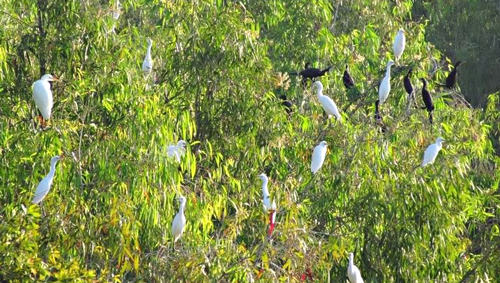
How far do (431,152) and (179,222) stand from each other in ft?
5.74

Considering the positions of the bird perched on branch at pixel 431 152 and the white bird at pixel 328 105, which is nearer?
the bird perched on branch at pixel 431 152

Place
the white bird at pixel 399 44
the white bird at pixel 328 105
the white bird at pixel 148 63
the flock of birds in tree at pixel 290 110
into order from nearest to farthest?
the flock of birds in tree at pixel 290 110 → the white bird at pixel 148 63 → the white bird at pixel 328 105 → the white bird at pixel 399 44

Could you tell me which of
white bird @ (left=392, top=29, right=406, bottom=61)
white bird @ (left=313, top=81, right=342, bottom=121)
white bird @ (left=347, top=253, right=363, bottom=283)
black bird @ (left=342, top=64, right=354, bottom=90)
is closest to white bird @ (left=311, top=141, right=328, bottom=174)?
white bird @ (left=313, top=81, right=342, bottom=121)

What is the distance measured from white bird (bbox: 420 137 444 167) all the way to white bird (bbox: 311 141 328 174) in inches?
24.3

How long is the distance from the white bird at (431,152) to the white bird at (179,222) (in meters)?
1.64

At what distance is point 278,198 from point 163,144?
76 centimetres

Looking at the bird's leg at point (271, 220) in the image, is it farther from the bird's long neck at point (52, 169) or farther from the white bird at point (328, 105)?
the white bird at point (328, 105)

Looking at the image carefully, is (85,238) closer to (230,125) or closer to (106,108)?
(106,108)

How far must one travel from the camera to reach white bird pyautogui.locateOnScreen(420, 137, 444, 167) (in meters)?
7.16

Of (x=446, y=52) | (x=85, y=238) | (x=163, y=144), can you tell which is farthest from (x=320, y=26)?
(x=446, y=52)

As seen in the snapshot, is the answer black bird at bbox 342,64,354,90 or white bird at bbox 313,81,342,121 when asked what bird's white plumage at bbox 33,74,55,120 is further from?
black bird at bbox 342,64,354,90

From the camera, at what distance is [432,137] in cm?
788

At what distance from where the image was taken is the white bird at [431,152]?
7156mm

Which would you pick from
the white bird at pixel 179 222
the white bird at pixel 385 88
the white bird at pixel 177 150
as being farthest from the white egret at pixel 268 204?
the white bird at pixel 385 88
